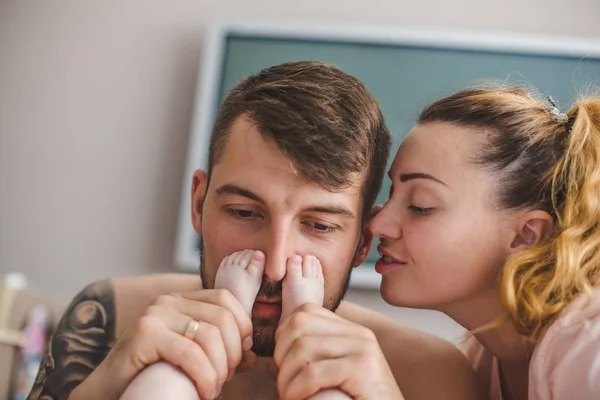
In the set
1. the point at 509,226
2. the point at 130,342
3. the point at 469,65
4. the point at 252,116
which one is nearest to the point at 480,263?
the point at 509,226

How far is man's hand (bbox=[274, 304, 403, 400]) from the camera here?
0.69 metres

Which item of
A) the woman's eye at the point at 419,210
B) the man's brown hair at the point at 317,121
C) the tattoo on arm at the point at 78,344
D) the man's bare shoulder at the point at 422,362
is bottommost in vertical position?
the tattoo on arm at the point at 78,344

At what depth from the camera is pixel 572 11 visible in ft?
5.92

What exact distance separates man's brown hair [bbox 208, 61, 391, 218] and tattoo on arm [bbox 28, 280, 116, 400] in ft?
1.48

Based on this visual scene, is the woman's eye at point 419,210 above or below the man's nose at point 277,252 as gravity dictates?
above

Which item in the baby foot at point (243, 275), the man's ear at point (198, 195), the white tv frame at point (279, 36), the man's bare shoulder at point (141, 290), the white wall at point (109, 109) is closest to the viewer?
the baby foot at point (243, 275)

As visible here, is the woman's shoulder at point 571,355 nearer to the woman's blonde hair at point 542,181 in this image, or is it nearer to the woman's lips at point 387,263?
the woman's blonde hair at point 542,181

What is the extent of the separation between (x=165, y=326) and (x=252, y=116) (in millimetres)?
344

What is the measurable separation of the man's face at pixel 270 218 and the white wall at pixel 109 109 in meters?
0.94

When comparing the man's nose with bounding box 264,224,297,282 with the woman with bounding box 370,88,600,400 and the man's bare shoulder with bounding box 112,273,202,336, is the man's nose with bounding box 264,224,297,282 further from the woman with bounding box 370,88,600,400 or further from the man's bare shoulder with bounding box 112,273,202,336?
the man's bare shoulder with bounding box 112,273,202,336

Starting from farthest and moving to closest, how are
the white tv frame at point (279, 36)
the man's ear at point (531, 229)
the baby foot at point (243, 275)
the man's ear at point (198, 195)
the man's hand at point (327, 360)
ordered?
the white tv frame at point (279, 36)
the man's ear at point (198, 195)
the man's ear at point (531, 229)
the baby foot at point (243, 275)
the man's hand at point (327, 360)

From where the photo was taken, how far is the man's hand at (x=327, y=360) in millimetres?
691

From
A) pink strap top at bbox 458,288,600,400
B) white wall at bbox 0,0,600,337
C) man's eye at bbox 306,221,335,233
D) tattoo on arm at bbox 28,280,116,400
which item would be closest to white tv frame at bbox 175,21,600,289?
white wall at bbox 0,0,600,337

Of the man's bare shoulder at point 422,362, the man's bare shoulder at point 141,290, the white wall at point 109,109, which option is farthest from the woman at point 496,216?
the white wall at point 109,109
